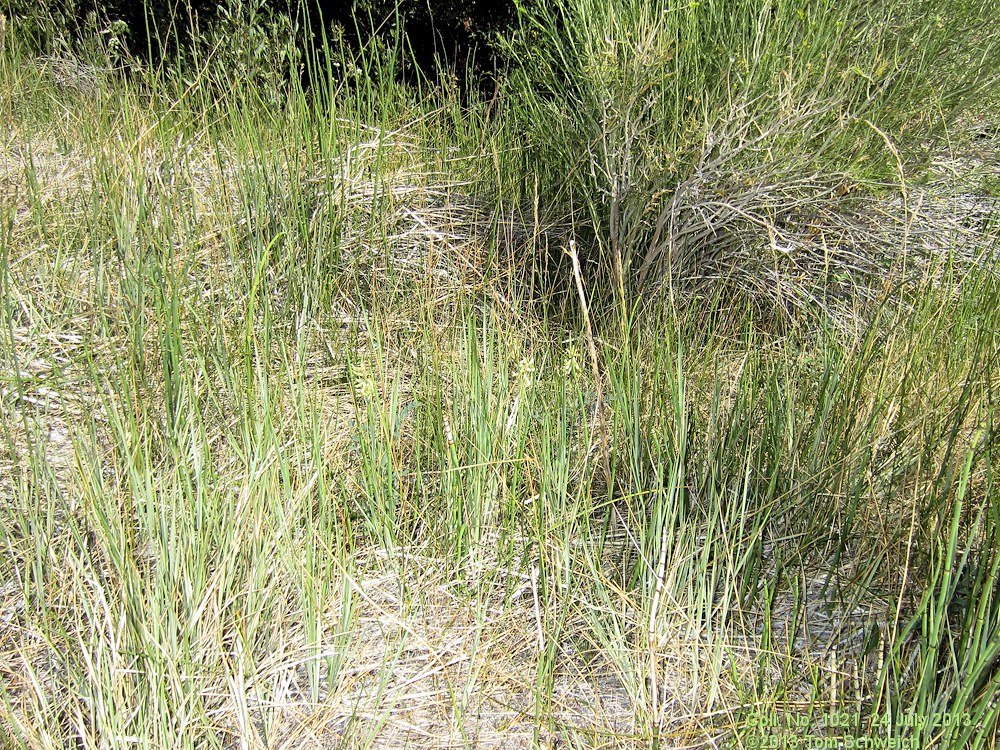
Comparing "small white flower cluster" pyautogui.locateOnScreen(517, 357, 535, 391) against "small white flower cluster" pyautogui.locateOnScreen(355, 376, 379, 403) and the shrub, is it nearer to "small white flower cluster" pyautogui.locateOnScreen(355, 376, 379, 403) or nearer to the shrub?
"small white flower cluster" pyautogui.locateOnScreen(355, 376, 379, 403)

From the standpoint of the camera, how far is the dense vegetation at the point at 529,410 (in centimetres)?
142

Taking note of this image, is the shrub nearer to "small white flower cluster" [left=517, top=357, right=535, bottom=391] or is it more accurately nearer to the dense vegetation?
the dense vegetation

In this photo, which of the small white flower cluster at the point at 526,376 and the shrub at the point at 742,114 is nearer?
the small white flower cluster at the point at 526,376

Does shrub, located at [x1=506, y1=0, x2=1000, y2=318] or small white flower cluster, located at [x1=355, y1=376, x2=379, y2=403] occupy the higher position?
shrub, located at [x1=506, y1=0, x2=1000, y2=318]

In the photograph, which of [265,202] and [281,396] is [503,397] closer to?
[281,396]

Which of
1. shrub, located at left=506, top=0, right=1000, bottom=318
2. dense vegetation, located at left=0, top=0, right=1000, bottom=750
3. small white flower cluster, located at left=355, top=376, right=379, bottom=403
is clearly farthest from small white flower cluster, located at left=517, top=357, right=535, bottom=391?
shrub, located at left=506, top=0, right=1000, bottom=318

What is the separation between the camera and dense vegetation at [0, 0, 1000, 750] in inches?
55.9

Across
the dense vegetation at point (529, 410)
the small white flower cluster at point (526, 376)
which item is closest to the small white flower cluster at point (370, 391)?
the dense vegetation at point (529, 410)

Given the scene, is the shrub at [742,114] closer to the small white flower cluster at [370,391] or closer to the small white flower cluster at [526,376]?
the small white flower cluster at [526,376]

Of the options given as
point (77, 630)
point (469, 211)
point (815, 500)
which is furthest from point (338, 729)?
point (469, 211)

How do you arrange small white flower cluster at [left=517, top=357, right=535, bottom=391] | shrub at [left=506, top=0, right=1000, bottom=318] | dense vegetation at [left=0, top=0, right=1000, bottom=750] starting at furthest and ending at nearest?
1. shrub at [left=506, top=0, right=1000, bottom=318]
2. small white flower cluster at [left=517, top=357, right=535, bottom=391]
3. dense vegetation at [left=0, top=0, right=1000, bottom=750]

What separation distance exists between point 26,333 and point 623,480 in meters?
1.75

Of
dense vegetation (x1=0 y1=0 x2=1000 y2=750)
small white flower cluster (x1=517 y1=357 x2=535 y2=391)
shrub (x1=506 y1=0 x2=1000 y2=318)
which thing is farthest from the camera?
shrub (x1=506 y1=0 x2=1000 y2=318)

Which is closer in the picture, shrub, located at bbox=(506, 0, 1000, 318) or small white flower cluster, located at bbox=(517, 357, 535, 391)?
small white flower cluster, located at bbox=(517, 357, 535, 391)
